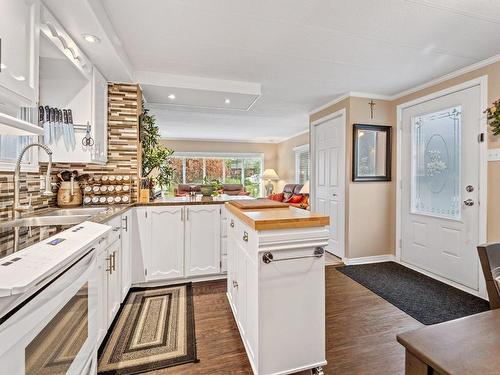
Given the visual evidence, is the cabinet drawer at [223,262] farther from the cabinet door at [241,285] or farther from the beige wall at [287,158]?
the beige wall at [287,158]

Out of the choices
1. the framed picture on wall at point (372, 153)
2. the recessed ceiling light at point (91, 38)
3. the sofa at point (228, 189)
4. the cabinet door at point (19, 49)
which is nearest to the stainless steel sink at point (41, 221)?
the cabinet door at point (19, 49)

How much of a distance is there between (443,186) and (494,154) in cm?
61

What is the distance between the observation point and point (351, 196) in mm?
3475

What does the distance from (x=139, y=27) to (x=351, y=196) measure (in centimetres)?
304

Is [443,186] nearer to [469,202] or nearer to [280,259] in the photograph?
[469,202]

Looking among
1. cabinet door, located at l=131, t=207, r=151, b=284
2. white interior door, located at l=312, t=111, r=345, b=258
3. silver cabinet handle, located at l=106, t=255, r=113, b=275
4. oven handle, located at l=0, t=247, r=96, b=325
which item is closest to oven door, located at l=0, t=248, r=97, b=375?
oven handle, located at l=0, t=247, r=96, b=325

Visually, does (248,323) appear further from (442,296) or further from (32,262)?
(442,296)

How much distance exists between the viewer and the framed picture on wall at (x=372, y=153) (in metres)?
3.50

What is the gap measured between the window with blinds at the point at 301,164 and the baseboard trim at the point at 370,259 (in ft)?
10.9

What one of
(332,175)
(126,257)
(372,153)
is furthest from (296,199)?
(126,257)

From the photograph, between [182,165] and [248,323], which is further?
[182,165]

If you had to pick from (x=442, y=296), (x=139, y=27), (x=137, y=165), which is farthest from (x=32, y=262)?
(x=442, y=296)

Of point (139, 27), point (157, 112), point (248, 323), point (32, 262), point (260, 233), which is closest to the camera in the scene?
point (32, 262)

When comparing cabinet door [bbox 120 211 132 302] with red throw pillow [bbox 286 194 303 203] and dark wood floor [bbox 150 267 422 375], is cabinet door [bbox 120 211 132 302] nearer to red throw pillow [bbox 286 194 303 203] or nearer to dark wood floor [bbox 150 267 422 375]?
dark wood floor [bbox 150 267 422 375]
